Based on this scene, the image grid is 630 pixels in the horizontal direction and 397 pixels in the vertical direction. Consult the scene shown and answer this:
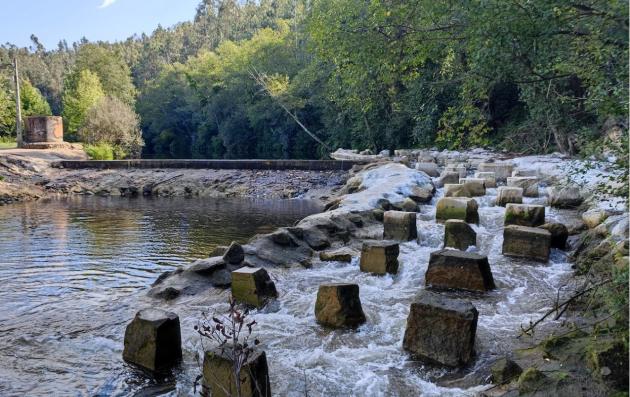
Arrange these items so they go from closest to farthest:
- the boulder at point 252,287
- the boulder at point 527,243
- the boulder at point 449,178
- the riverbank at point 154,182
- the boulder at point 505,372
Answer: the boulder at point 505,372 → the boulder at point 252,287 → the boulder at point 527,243 → the boulder at point 449,178 → the riverbank at point 154,182

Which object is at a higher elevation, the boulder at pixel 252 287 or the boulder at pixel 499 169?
the boulder at pixel 499 169

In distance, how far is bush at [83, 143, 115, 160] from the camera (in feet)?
104

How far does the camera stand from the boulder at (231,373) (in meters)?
3.51

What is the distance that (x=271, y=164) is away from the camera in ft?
75.4

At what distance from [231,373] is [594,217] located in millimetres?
7226

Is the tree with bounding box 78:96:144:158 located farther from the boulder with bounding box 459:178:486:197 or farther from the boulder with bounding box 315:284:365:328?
the boulder with bounding box 315:284:365:328

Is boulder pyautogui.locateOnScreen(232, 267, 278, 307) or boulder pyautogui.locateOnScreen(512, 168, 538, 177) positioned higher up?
boulder pyautogui.locateOnScreen(512, 168, 538, 177)

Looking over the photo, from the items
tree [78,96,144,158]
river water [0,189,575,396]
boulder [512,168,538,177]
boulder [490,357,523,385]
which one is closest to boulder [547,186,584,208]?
river water [0,189,575,396]

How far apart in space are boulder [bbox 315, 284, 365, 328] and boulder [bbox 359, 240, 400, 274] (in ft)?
5.48

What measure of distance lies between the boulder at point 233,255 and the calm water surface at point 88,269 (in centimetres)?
128

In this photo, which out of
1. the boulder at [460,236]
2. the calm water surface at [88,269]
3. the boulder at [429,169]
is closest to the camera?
the calm water surface at [88,269]

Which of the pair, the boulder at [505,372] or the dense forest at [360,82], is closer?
the boulder at [505,372]

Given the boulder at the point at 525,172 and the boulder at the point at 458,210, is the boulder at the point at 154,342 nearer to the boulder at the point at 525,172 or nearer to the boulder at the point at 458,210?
the boulder at the point at 458,210

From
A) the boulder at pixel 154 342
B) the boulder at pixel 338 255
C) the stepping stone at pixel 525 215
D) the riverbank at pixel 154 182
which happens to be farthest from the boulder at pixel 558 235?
A: the riverbank at pixel 154 182
